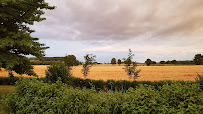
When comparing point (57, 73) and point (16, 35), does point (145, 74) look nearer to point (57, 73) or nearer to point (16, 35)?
point (57, 73)

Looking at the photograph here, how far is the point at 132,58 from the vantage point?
63.2 ft

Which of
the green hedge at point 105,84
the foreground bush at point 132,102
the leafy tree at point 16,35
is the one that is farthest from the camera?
the green hedge at point 105,84

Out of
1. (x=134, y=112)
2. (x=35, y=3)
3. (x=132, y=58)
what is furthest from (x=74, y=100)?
(x=132, y=58)

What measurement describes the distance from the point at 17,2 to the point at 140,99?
9.25 metres

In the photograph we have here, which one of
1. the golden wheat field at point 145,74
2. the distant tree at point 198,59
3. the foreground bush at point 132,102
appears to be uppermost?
the distant tree at point 198,59

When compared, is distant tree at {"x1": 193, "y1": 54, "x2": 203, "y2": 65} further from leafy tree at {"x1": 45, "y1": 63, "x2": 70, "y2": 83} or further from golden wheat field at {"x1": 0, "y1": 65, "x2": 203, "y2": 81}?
leafy tree at {"x1": 45, "y1": 63, "x2": 70, "y2": 83}

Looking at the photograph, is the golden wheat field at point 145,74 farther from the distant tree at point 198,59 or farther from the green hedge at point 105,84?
the distant tree at point 198,59

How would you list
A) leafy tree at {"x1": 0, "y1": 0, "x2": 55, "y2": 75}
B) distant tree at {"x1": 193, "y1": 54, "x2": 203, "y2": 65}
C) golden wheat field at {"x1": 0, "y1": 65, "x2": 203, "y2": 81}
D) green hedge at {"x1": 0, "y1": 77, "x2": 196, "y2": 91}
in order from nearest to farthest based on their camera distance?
leafy tree at {"x1": 0, "y1": 0, "x2": 55, "y2": 75}
green hedge at {"x1": 0, "y1": 77, "x2": 196, "y2": 91}
golden wheat field at {"x1": 0, "y1": 65, "x2": 203, "y2": 81}
distant tree at {"x1": 193, "y1": 54, "x2": 203, "y2": 65}

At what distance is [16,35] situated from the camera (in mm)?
8852

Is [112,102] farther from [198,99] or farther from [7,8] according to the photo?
[7,8]

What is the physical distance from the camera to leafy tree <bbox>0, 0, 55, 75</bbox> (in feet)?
28.6

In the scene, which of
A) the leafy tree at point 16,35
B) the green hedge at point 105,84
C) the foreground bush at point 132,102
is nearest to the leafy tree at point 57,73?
the green hedge at point 105,84

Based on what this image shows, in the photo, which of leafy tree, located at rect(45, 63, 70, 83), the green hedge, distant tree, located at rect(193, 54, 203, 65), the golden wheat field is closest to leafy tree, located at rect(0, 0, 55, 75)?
leafy tree, located at rect(45, 63, 70, 83)

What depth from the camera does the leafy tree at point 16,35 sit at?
873 centimetres
